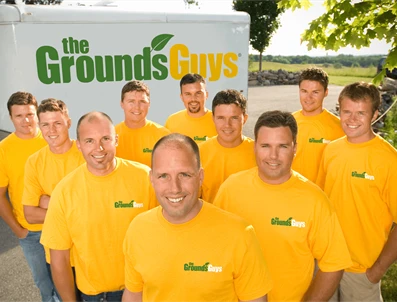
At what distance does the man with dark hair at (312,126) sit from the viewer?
4.41m

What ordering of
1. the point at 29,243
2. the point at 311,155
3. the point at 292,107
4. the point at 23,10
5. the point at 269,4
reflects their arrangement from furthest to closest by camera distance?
1. the point at 269,4
2. the point at 292,107
3. the point at 23,10
4. the point at 311,155
5. the point at 29,243

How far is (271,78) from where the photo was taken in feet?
99.6

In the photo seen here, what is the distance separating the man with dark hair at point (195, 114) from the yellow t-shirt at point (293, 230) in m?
2.47

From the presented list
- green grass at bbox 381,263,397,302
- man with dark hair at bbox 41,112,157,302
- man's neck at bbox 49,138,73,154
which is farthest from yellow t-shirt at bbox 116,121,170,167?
green grass at bbox 381,263,397,302

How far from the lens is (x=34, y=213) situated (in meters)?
3.62

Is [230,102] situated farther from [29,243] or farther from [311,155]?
[29,243]

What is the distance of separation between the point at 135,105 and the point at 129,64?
Result: 319cm

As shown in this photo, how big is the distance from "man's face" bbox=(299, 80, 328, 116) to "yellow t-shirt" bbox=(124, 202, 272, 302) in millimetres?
2739

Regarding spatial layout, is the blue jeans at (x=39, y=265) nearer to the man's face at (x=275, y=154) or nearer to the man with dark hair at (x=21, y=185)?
the man with dark hair at (x=21, y=185)

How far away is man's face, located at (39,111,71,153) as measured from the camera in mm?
3723

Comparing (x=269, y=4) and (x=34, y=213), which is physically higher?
(x=269, y=4)

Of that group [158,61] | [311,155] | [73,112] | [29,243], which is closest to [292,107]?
[158,61]

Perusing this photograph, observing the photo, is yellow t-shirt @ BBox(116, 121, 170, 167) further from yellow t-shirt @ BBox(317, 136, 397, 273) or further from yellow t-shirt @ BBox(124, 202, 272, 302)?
yellow t-shirt @ BBox(124, 202, 272, 302)

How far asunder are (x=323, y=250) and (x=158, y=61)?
6020mm
